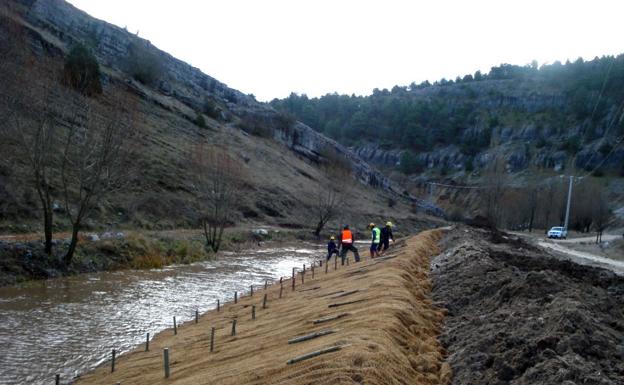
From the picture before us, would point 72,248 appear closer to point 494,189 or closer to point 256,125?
point 256,125

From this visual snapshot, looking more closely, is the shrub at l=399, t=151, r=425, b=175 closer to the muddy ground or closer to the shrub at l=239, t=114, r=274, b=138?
the shrub at l=239, t=114, r=274, b=138

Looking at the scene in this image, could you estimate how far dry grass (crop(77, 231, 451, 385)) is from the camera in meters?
6.79

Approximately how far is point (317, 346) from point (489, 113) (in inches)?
6366

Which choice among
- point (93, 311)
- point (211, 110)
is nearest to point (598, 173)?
point (211, 110)

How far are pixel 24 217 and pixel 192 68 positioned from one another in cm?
7148

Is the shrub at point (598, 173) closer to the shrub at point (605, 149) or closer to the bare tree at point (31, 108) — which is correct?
the shrub at point (605, 149)

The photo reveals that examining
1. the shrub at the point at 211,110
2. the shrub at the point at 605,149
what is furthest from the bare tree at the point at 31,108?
the shrub at the point at 605,149

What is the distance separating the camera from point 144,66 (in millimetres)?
72438

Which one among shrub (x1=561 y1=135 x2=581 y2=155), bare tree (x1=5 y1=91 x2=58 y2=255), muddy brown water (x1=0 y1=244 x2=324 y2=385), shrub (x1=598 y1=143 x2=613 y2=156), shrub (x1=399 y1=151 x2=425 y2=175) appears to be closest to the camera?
muddy brown water (x1=0 y1=244 x2=324 y2=385)

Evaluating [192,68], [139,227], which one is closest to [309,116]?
[192,68]

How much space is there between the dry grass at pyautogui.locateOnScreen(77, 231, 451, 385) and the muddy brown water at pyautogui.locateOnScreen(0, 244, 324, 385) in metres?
1.08

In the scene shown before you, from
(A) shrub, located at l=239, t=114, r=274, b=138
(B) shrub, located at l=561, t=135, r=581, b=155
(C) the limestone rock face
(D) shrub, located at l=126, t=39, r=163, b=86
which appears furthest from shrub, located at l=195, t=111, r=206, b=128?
(B) shrub, located at l=561, t=135, r=581, b=155

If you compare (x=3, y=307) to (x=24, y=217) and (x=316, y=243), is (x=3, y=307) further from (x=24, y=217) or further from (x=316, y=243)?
(x=316, y=243)

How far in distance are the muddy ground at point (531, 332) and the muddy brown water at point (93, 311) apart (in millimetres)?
8646
